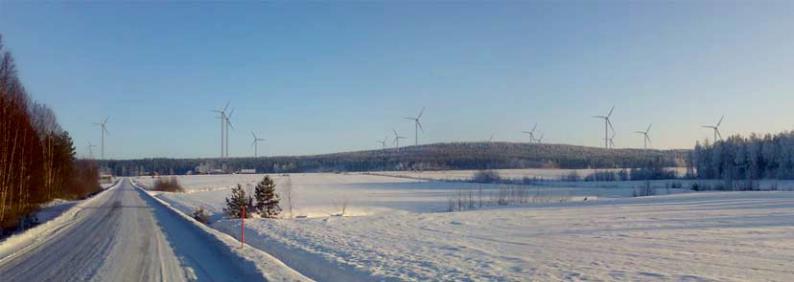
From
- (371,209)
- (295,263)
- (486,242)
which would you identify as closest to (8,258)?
(295,263)

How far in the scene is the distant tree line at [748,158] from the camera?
99.5 m

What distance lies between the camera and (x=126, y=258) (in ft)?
54.2

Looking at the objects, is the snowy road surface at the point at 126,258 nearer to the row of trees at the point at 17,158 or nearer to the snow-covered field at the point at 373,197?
the row of trees at the point at 17,158

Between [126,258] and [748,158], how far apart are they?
11327 centimetres

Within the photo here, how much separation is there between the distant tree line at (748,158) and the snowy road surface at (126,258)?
93099 mm

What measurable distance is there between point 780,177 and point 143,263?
106 m

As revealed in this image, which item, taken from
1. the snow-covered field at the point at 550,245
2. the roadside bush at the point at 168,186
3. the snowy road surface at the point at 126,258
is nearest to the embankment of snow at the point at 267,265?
the snowy road surface at the point at 126,258

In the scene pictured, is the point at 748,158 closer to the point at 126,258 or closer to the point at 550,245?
the point at 550,245

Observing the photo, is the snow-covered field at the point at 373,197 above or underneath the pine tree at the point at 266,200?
underneath

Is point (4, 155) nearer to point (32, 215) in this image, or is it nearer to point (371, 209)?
point (32, 215)

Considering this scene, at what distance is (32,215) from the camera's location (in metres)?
36.8

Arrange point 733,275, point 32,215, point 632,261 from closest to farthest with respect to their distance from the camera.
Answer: point 733,275
point 632,261
point 32,215

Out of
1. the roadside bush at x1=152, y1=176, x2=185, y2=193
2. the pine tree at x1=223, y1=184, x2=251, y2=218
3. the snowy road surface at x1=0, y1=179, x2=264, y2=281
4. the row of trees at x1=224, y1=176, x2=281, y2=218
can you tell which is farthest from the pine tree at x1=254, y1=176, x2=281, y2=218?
the roadside bush at x1=152, y1=176, x2=185, y2=193

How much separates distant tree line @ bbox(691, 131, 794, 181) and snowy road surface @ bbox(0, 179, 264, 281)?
9310 centimetres
